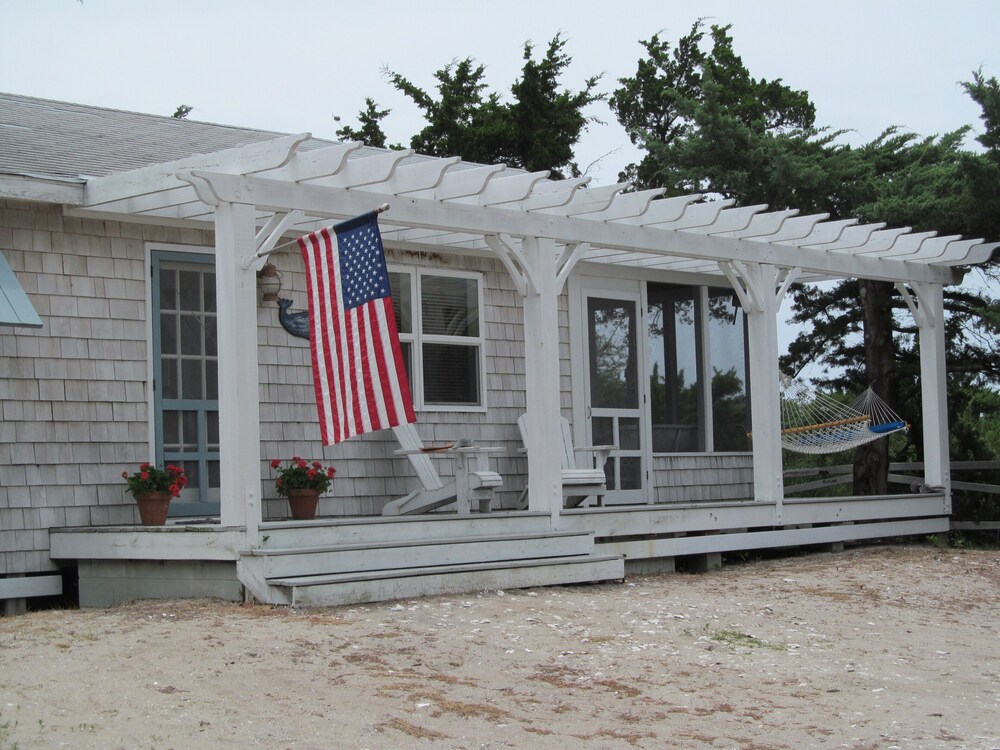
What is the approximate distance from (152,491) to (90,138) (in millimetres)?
3404

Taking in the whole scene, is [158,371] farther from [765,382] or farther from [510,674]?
[765,382]

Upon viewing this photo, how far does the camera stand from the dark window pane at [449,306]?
11.4 metres

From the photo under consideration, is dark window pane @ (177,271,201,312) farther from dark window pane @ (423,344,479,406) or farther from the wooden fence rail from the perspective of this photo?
the wooden fence rail

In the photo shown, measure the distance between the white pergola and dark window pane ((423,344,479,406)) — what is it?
2.91 ft

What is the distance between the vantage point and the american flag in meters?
7.64

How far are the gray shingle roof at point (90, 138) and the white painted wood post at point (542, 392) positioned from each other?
321 cm

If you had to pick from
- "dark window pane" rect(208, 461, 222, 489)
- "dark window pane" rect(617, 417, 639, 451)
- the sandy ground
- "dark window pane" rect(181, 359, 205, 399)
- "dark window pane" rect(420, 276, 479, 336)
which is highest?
"dark window pane" rect(420, 276, 479, 336)

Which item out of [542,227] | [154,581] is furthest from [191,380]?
[542,227]

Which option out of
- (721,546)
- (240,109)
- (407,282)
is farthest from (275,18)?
(721,546)

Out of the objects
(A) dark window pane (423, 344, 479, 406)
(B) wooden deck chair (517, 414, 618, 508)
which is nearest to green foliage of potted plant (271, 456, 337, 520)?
(A) dark window pane (423, 344, 479, 406)

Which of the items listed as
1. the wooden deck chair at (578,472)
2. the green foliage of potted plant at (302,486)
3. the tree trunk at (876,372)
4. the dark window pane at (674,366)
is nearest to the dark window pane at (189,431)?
the green foliage of potted plant at (302,486)

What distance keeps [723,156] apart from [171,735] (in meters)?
11.7

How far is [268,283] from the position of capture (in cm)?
1027

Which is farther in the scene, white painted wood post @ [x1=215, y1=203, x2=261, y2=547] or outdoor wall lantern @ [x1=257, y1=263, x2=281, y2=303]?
outdoor wall lantern @ [x1=257, y1=263, x2=281, y2=303]
